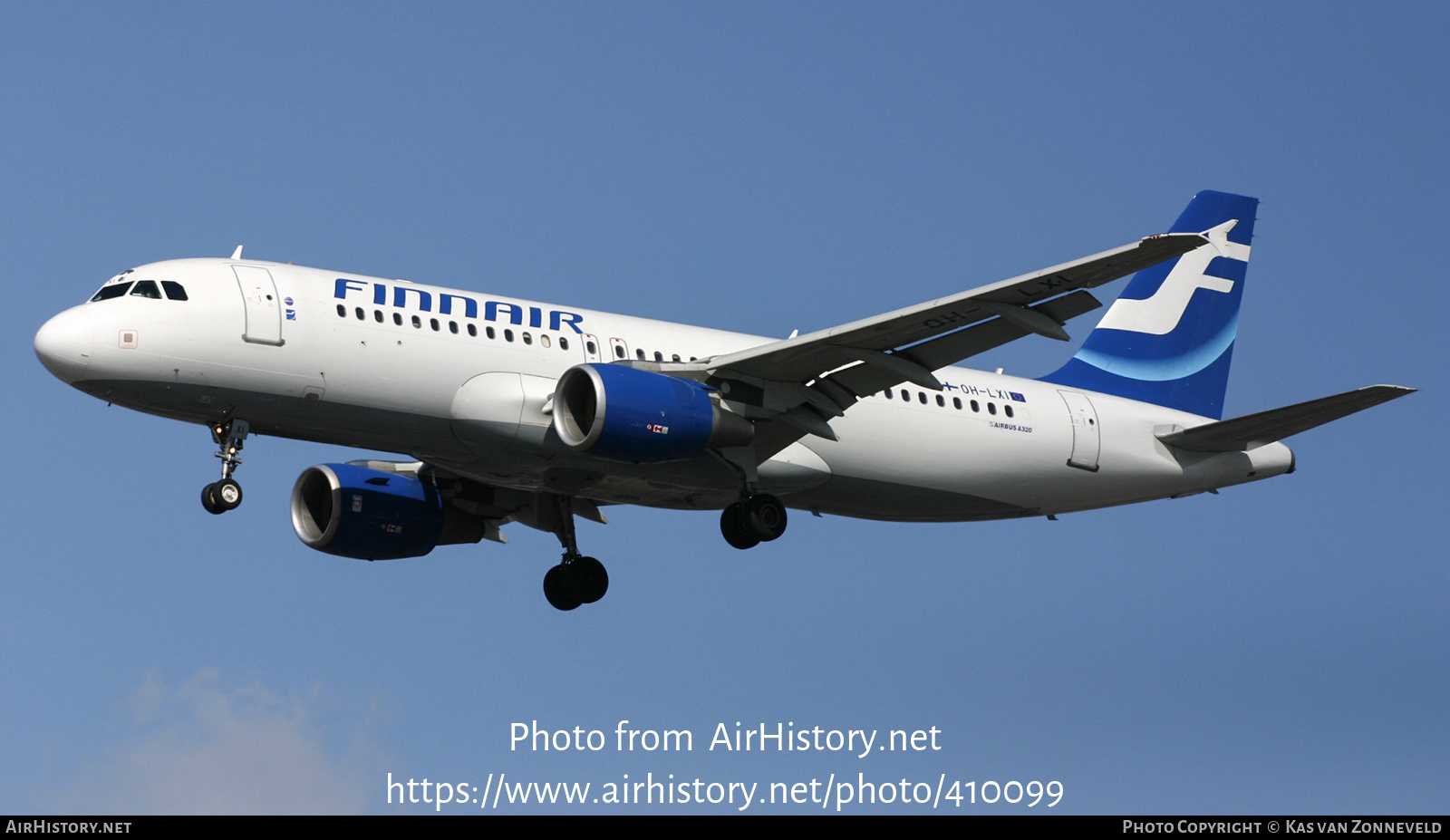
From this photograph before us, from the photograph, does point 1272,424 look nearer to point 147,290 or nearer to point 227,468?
point 227,468

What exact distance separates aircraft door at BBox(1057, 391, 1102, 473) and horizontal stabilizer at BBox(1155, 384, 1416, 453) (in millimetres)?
1545

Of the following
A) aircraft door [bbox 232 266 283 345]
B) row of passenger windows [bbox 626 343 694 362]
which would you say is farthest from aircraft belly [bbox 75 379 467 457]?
row of passenger windows [bbox 626 343 694 362]

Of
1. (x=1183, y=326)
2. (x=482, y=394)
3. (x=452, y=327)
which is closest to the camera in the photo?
(x=482, y=394)

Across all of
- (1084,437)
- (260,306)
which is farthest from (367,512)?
(1084,437)

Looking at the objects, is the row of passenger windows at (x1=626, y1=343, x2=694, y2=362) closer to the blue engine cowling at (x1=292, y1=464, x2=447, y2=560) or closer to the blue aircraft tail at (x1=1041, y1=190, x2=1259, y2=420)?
the blue engine cowling at (x1=292, y1=464, x2=447, y2=560)

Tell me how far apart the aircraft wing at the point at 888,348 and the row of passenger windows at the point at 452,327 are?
188 centimetres

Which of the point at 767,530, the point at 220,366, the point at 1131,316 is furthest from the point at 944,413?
the point at 220,366

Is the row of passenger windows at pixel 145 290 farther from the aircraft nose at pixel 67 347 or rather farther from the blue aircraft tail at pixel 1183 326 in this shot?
the blue aircraft tail at pixel 1183 326

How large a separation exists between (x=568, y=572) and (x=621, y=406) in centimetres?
720

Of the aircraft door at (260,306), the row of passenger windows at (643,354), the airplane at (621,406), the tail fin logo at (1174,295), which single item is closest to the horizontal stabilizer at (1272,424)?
the airplane at (621,406)

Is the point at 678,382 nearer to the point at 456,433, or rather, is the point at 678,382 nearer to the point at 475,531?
the point at 456,433

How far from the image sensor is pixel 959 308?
27.4 m

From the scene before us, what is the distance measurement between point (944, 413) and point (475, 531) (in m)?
9.64

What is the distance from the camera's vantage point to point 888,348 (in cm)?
2909
